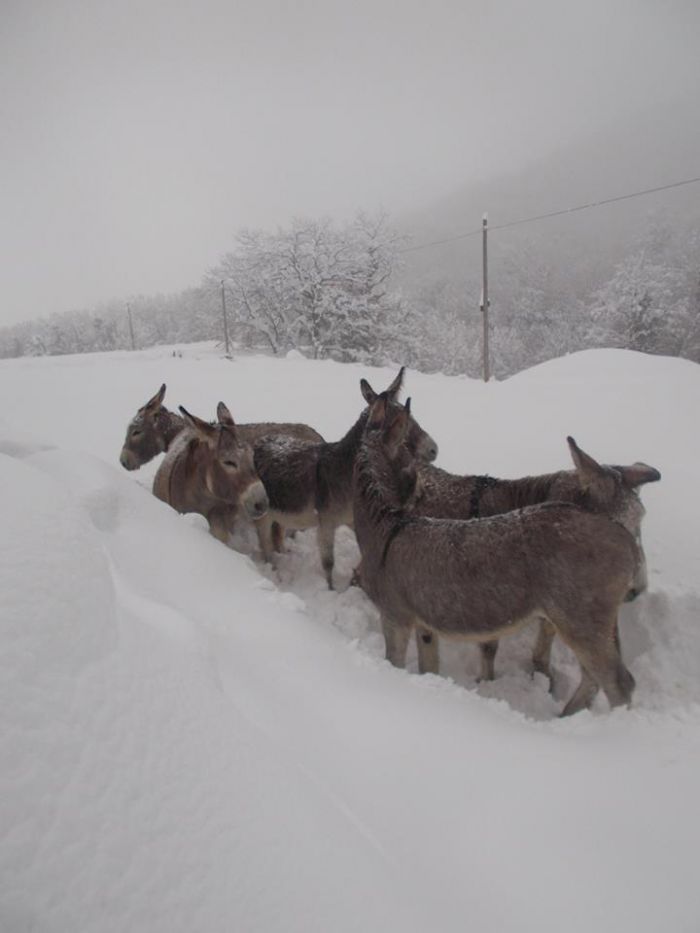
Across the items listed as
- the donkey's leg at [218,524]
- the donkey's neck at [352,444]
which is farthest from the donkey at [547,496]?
the donkey's leg at [218,524]

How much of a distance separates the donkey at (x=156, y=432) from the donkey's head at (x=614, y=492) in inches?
158

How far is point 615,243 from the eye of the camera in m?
76.3

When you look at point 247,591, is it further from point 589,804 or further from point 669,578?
point 669,578

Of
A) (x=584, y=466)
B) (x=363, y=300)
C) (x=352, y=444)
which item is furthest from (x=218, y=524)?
(x=363, y=300)

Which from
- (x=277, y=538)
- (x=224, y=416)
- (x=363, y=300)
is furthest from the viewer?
(x=363, y=300)

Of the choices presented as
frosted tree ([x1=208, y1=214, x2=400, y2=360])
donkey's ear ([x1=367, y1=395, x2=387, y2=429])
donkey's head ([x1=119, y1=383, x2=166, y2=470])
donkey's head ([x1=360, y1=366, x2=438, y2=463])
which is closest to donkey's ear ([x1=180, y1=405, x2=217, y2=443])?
donkey's ear ([x1=367, y1=395, x2=387, y2=429])

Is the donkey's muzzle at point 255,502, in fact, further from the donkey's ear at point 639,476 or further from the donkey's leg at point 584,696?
the donkey's ear at point 639,476

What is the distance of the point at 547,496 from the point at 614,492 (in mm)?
551

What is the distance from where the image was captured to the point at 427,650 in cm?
382

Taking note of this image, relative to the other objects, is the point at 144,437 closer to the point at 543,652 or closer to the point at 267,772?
the point at 543,652

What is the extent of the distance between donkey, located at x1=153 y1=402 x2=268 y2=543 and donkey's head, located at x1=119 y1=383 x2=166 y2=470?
0.83 meters

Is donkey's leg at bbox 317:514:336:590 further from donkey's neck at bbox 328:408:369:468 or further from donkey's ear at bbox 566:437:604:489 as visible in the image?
donkey's ear at bbox 566:437:604:489

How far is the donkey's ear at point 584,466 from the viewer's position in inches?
152

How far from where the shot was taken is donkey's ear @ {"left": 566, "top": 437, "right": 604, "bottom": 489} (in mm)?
3859
